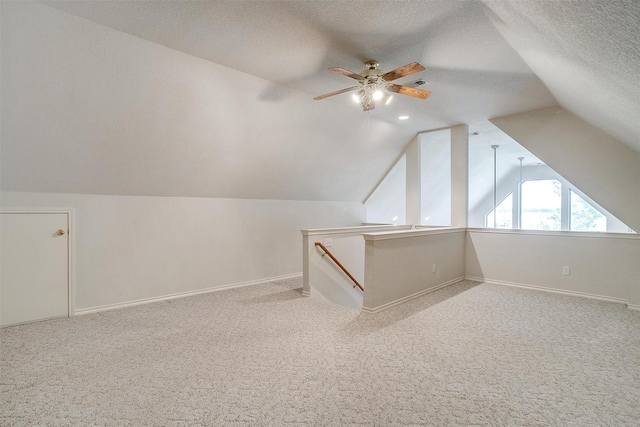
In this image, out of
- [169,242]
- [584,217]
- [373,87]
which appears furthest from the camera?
[584,217]

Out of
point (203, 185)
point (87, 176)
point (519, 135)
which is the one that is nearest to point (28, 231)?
point (87, 176)

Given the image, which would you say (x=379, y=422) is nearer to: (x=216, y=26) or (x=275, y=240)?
(x=216, y=26)

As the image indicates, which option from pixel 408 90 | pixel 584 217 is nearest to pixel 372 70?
pixel 408 90

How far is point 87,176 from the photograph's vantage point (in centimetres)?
364

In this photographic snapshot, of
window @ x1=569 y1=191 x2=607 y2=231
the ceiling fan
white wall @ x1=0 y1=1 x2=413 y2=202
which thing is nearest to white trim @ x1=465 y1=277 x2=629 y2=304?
white wall @ x1=0 y1=1 x2=413 y2=202

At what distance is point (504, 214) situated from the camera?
10.1m

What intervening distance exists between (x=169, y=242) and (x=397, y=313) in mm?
3221

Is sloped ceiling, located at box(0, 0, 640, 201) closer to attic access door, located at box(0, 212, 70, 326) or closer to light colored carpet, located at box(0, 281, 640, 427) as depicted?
attic access door, located at box(0, 212, 70, 326)

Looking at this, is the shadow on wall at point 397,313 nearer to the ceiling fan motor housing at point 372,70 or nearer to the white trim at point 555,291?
the white trim at point 555,291

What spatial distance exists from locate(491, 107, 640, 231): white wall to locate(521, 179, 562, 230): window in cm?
517

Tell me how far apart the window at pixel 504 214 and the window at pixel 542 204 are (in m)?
0.33

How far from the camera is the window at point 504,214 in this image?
993 cm

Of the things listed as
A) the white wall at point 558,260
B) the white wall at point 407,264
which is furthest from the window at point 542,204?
the white wall at point 407,264

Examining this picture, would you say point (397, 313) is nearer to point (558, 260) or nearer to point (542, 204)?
point (558, 260)
